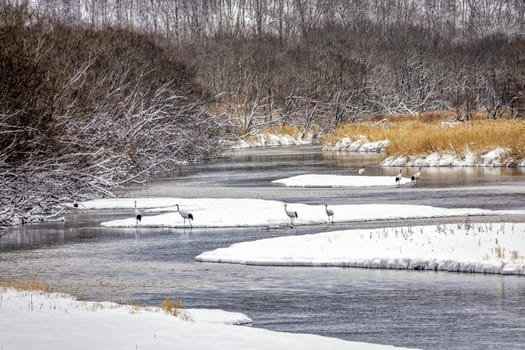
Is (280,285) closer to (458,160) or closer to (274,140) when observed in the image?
(458,160)

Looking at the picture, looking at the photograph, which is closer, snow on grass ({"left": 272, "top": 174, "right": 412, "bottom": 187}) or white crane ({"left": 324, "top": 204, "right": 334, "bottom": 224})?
white crane ({"left": 324, "top": 204, "right": 334, "bottom": 224})

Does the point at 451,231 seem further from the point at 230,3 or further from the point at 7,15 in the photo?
the point at 230,3

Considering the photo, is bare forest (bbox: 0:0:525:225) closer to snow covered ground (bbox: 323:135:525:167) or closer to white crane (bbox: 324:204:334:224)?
white crane (bbox: 324:204:334:224)

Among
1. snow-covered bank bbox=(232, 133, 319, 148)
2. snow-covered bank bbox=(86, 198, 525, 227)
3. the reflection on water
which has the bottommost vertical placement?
the reflection on water

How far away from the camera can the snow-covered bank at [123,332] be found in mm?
14312

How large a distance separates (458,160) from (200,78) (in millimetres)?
56730

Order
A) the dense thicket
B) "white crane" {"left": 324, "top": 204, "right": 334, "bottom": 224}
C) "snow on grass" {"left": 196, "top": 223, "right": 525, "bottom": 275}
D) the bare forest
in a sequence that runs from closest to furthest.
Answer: "snow on grass" {"left": 196, "top": 223, "right": 525, "bottom": 275}
the dense thicket
the bare forest
"white crane" {"left": 324, "top": 204, "right": 334, "bottom": 224}

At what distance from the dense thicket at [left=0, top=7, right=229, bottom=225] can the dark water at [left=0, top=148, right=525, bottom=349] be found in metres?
1.79

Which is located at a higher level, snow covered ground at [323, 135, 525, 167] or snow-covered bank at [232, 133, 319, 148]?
snow-covered bank at [232, 133, 319, 148]

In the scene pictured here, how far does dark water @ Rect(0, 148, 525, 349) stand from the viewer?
18.0 m

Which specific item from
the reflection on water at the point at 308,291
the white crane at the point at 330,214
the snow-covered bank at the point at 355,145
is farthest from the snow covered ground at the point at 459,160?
the reflection on water at the point at 308,291

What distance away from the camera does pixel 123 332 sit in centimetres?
1523

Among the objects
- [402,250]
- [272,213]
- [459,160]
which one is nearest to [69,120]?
[272,213]

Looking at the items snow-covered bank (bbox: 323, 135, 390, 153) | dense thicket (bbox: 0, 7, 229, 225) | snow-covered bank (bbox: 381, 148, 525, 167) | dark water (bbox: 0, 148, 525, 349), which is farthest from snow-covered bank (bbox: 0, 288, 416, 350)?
snow-covered bank (bbox: 323, 135, 390, 153)
